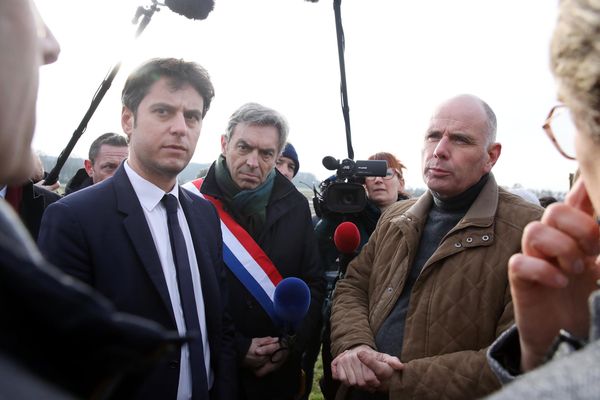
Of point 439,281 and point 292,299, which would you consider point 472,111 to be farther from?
point 292,299

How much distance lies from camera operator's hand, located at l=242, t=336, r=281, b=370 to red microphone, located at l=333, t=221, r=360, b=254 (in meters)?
0.71

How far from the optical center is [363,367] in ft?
7.25

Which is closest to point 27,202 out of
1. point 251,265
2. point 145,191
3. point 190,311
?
point 145,191

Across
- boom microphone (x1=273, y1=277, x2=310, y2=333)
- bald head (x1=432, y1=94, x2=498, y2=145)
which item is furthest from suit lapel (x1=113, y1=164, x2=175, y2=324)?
bald head (x1=432, y1=94, x2=498, y2=145)

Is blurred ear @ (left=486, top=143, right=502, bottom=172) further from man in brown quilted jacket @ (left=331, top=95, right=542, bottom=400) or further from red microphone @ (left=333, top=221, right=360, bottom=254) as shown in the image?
red microphone @ (left=333, top=221, right=360, bottom=254)

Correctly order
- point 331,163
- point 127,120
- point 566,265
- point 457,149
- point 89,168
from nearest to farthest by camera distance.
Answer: point 566,265
point 127,120
point 457,149
point 331,163
point 89,168

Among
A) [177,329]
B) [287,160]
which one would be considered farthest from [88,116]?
[177,329]

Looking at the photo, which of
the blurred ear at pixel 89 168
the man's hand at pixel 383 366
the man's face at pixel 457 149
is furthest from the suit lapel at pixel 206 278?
the blurred ear at pixel 89 168

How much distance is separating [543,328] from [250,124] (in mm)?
2568

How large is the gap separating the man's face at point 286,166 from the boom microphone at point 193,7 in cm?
187

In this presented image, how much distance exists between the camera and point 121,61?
3.32 meters

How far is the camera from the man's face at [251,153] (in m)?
3.24

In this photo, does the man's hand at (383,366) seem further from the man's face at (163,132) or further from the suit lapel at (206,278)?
the man's face at (163,132)

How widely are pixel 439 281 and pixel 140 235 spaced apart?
1454 millimetres
